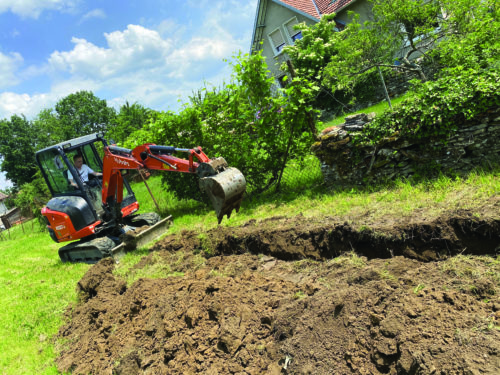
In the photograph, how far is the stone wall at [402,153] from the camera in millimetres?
5264

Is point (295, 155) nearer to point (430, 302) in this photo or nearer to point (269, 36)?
point (430, 302)

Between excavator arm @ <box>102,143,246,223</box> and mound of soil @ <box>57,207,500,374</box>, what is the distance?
1.11m

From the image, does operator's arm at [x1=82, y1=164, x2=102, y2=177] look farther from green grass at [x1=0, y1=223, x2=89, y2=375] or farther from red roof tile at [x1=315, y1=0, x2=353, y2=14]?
red roof tile at [x1=315, y1=0, x2=353, y2=14]

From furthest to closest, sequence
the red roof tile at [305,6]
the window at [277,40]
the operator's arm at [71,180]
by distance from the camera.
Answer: the window at [277,40] < the red roof tile at [305,6] < the operator's arm at [71,180]


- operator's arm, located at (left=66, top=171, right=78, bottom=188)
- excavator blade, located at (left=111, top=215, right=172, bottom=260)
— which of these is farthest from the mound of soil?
operator's arm, located at (left=66, top=171, right=78, bottom=188)

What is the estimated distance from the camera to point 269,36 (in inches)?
909

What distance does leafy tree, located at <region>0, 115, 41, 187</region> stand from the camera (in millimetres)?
50344

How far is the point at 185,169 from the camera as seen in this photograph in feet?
18.2

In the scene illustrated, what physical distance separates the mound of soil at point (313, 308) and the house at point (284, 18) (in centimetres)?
1677

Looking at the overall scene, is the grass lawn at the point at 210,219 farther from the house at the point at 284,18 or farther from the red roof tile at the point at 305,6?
the red roof tile at the point at 305,6

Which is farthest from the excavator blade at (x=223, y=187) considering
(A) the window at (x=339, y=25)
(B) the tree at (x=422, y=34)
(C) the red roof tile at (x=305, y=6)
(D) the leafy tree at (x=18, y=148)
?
(D) the leafy tree at (x=18, y=148)

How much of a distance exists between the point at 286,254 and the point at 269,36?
21325 mm

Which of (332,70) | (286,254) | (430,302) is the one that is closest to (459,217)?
(430,302)

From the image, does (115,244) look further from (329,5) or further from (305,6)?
(305,6)
